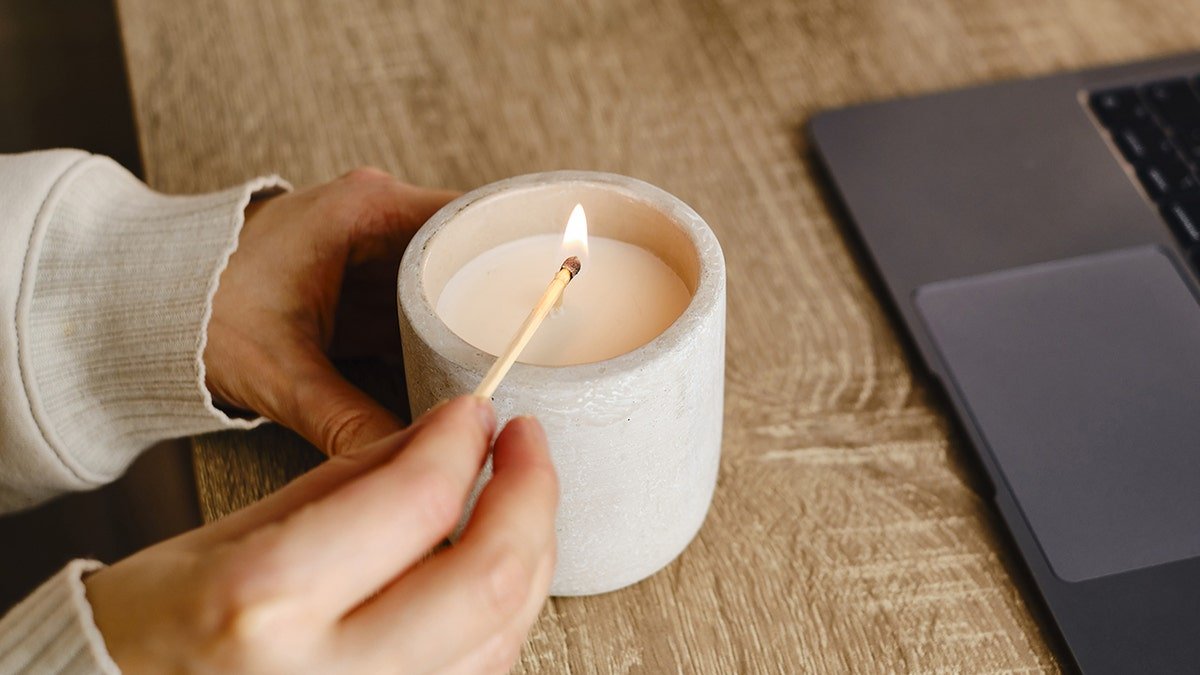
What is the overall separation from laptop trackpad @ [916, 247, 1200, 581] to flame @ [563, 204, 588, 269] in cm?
24

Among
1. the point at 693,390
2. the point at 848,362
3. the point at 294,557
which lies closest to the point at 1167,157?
the point at 848,362

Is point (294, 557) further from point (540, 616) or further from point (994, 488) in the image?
point (994, 488)

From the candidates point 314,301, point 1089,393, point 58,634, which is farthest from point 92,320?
point 1089,393

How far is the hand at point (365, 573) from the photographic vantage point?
0.99 feet

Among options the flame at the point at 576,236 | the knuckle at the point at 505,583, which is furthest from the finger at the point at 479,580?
the flame at the point at 576,236

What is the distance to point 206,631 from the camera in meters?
0.30

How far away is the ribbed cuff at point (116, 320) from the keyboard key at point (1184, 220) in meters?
0.55

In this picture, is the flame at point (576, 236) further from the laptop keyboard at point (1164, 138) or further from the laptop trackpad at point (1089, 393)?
the laptop keyboard at point (1164, 138)

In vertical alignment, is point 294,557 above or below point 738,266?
above

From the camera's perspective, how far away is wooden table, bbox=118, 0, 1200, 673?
0.49 meters

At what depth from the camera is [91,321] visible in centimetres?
55

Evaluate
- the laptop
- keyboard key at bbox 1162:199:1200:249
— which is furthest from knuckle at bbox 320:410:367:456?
keyboard key at bbox 1162:199:1200:249

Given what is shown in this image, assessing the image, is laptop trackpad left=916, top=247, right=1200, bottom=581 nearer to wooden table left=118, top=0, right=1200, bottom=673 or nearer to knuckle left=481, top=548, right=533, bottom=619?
wooden table left=118, top=0, right=1200, bottom=673

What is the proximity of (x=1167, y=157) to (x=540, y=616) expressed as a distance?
50 cm
